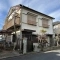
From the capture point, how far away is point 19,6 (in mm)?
21047

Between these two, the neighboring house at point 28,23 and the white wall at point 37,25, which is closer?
the neighboring house at point 28,23

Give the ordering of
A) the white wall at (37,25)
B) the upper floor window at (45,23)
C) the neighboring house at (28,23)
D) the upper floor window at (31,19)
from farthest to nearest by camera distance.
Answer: the upper floor window at (45,23) < the upper floor window at (31,19) < the white wall at (37,25) < the neighboring house at (28,23)

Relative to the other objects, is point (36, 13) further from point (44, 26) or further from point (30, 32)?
point (30, 32)

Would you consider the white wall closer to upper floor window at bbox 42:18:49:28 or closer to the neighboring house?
the neighboring house

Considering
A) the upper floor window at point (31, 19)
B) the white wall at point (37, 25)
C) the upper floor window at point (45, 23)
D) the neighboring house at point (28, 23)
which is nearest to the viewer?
the neighboring house at point (28, 23)

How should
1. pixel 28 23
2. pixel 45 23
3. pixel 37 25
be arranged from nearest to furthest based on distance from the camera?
1. pixel 28 23
2. pixel 37 25
3. pixel 45 23

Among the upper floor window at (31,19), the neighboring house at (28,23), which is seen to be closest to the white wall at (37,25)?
the neighboring house at (28,23)

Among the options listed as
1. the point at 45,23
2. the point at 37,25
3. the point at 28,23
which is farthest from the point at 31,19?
the point at 45,23

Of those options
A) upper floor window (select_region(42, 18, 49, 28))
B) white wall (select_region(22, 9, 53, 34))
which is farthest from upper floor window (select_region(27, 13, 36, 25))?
upper floor window (select_region(42, 18, 49, 28))

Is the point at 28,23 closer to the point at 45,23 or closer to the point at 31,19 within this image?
the point at 31,19

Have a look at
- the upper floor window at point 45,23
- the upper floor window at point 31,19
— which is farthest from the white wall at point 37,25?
the upper floor window at point 45,23

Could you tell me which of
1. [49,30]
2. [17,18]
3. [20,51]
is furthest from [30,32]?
[49,30]

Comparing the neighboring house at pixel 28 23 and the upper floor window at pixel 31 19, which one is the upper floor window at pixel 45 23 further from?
the upper floor window at pixel 31 19

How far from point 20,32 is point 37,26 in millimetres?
4610
